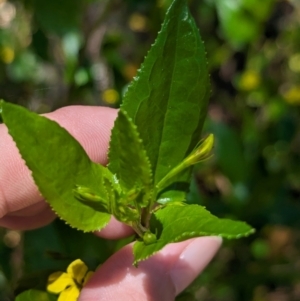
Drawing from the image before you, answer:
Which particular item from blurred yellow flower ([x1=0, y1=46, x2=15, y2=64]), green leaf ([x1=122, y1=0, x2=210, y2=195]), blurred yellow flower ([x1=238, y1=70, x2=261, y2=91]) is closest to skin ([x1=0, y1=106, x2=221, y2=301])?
green leaf ([x1=122, y1=0, x2=210, y2=195])

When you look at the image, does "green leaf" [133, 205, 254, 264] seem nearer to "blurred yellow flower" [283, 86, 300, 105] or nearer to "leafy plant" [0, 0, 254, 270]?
"leafy plant" [0, 0, 254, 270]

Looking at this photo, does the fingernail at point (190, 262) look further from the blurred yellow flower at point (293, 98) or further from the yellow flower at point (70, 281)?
the blurred yellow flower at point (293, 98)

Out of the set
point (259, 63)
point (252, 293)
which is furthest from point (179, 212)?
point (259, 63)

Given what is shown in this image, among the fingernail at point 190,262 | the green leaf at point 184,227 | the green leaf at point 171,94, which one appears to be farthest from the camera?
the fingernail at point 190,262

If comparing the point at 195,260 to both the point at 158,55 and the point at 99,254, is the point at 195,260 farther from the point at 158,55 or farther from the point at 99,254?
the point at 158,55

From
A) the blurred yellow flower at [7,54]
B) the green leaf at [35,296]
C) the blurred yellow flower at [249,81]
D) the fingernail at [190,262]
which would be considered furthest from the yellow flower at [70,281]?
the blurred yellow flower at [249,81]

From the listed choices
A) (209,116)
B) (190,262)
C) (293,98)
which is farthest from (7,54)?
(190,262)

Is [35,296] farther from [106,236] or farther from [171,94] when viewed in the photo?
[171,94]
